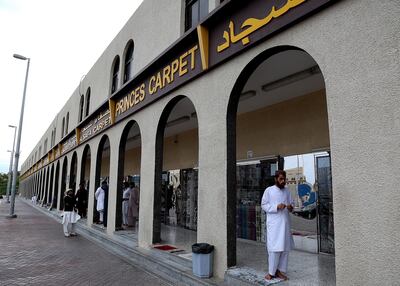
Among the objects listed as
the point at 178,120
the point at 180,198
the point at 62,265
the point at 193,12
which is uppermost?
the point at 193,12

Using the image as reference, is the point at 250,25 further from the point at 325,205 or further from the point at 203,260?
the point at 325,205

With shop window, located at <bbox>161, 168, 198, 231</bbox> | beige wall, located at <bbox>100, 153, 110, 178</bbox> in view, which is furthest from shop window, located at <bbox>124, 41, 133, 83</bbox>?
beige wall, located at <bbox>100, 153, 110, 178</bbox>

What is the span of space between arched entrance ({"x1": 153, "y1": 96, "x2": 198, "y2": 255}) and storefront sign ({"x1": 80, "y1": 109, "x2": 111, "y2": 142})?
223 cm

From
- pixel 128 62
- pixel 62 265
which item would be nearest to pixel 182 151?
pixel 128 62

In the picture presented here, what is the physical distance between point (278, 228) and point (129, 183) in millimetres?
9057

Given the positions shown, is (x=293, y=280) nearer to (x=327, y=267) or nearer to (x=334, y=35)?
(x=327, y=267)

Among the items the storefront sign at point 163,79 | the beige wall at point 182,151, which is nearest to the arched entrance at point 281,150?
the storefront sign at point 163,79

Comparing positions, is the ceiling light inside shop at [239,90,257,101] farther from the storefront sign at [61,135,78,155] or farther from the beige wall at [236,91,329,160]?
the storefront sign at [61,135,78,155]

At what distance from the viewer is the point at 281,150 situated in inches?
316

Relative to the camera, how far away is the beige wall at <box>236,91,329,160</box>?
23.7ft

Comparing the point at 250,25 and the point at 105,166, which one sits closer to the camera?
the point at 250,25

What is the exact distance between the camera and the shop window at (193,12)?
7449 mm

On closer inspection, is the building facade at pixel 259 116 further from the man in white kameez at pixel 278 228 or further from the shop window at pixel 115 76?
the man in white kameez at pixel 278 228

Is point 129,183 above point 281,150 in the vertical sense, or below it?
below
